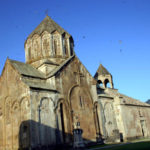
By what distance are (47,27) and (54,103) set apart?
12519 millimetres

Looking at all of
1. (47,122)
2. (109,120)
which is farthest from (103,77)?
(47,122)

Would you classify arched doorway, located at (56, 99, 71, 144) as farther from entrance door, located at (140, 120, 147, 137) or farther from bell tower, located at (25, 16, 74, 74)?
entrance door, located at (140, 120, 147, 137)

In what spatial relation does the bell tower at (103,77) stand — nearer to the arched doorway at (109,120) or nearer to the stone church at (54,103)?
the stone church at (54,103)

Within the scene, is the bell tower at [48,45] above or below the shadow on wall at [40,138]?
above

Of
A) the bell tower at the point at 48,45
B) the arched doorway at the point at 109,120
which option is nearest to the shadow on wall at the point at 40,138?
the arched doorway at the point at 109,120

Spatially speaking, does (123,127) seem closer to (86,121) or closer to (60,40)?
(86,121)

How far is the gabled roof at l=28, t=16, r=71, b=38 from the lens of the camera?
2478cm

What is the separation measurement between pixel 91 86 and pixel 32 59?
854 centimetres

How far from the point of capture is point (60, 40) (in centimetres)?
2428

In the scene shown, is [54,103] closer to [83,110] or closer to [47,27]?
[83,110]

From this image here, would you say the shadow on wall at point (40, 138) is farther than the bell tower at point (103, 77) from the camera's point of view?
No

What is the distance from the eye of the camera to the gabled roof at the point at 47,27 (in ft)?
81.3

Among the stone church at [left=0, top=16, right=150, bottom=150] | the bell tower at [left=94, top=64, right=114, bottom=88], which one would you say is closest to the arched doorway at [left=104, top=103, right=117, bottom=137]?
the stone church at [left=0, top=16, right=150, bottom=150]

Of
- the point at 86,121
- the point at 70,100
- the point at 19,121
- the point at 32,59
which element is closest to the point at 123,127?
the point at 86,121
